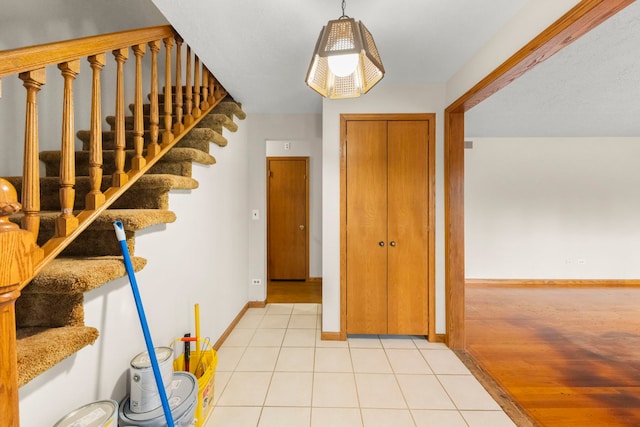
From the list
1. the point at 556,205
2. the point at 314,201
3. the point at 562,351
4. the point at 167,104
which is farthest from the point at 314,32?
the point at 556,205

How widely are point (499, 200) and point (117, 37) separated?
506 centimetres

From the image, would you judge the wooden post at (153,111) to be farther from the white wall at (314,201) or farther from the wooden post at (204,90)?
the white wall at (314,201)

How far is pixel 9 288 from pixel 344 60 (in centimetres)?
127

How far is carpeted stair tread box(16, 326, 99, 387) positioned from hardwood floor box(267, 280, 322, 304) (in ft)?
9.22

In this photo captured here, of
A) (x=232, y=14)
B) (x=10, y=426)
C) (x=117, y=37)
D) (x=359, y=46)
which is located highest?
(x=232, y=14)

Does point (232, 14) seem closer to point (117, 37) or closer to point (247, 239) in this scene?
point (117, 37)

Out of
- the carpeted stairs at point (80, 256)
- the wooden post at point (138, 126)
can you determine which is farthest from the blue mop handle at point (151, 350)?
the wooden post at point (138, 126)

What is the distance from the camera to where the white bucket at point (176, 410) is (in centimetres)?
122

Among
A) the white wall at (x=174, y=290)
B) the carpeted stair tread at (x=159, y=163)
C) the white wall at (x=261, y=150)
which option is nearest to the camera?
the white wall at (x=174, y=290)

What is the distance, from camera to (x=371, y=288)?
106 inches

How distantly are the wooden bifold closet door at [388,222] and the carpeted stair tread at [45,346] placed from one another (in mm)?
2000

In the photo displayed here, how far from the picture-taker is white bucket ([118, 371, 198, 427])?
4.02 feet

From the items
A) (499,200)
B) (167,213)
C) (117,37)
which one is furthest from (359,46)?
(499,200)

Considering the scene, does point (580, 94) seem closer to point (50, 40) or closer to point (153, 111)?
point (153, 111)
